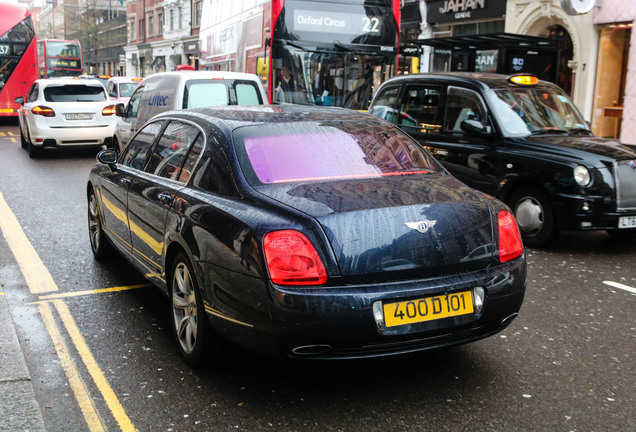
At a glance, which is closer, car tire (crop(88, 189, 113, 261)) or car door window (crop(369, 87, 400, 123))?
car tire (crop(88, 189, 113, 261))

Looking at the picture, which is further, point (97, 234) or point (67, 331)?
point (97, 234)

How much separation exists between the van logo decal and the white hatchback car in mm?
13399

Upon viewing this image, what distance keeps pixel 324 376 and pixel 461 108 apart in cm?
529

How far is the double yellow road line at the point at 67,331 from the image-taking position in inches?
140

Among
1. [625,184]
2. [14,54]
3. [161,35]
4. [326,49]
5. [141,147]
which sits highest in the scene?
[161,35]

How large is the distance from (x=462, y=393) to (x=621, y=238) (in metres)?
5.08

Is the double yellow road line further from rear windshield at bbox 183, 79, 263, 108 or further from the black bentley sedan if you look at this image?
rear windshield at bbox 183, 79, 263, 108

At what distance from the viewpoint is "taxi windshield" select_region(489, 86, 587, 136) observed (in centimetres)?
800

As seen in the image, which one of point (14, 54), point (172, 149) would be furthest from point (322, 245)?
point (14, 54)

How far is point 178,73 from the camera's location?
10.9 metres

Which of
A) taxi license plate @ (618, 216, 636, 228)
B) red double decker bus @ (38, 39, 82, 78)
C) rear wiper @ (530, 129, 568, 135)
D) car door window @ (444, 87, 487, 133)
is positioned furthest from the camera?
red double decker bus @ (38, 39, 82, 78)

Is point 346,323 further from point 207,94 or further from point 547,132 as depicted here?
point 207,94

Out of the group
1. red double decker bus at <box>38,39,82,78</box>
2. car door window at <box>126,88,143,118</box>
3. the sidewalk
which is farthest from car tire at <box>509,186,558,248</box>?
red double decker bus at <box>38,39,82,78</box>

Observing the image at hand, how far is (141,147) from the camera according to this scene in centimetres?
554
